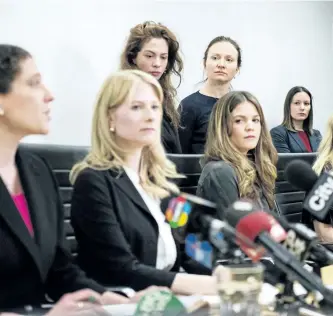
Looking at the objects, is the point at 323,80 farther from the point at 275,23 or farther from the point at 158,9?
the point at 158,9

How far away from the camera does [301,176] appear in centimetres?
99

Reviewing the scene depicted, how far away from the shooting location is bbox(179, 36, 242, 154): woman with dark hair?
7.59 feet

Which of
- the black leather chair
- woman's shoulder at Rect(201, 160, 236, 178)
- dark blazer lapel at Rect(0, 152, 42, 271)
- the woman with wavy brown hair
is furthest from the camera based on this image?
the woman with wavy brown hair

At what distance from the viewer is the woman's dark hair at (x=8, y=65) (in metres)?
1.26

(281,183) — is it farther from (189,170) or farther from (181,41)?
(181,41)

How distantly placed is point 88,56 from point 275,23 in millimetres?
1315

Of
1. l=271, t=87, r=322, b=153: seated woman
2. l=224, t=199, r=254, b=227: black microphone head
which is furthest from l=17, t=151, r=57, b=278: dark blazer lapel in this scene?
l=271, t=87, r=322, b=153: seated woman

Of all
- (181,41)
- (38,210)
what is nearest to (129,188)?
(38,210)

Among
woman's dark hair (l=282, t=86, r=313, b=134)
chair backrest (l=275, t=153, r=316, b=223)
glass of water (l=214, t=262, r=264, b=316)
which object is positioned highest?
woman's dark hair (l=282, t=86, r=313, b=134)

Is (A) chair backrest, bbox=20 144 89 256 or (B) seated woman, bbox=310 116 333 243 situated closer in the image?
(A) chair backrest, bbox=20 144 89 256

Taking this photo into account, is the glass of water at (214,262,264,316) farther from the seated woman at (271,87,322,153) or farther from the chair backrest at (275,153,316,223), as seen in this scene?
the seated woman at (271,87,322,153)

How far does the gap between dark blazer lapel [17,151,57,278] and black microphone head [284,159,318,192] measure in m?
0.54

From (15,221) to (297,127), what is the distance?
226cm

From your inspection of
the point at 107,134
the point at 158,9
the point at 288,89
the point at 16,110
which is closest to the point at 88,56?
the point at 158,9
